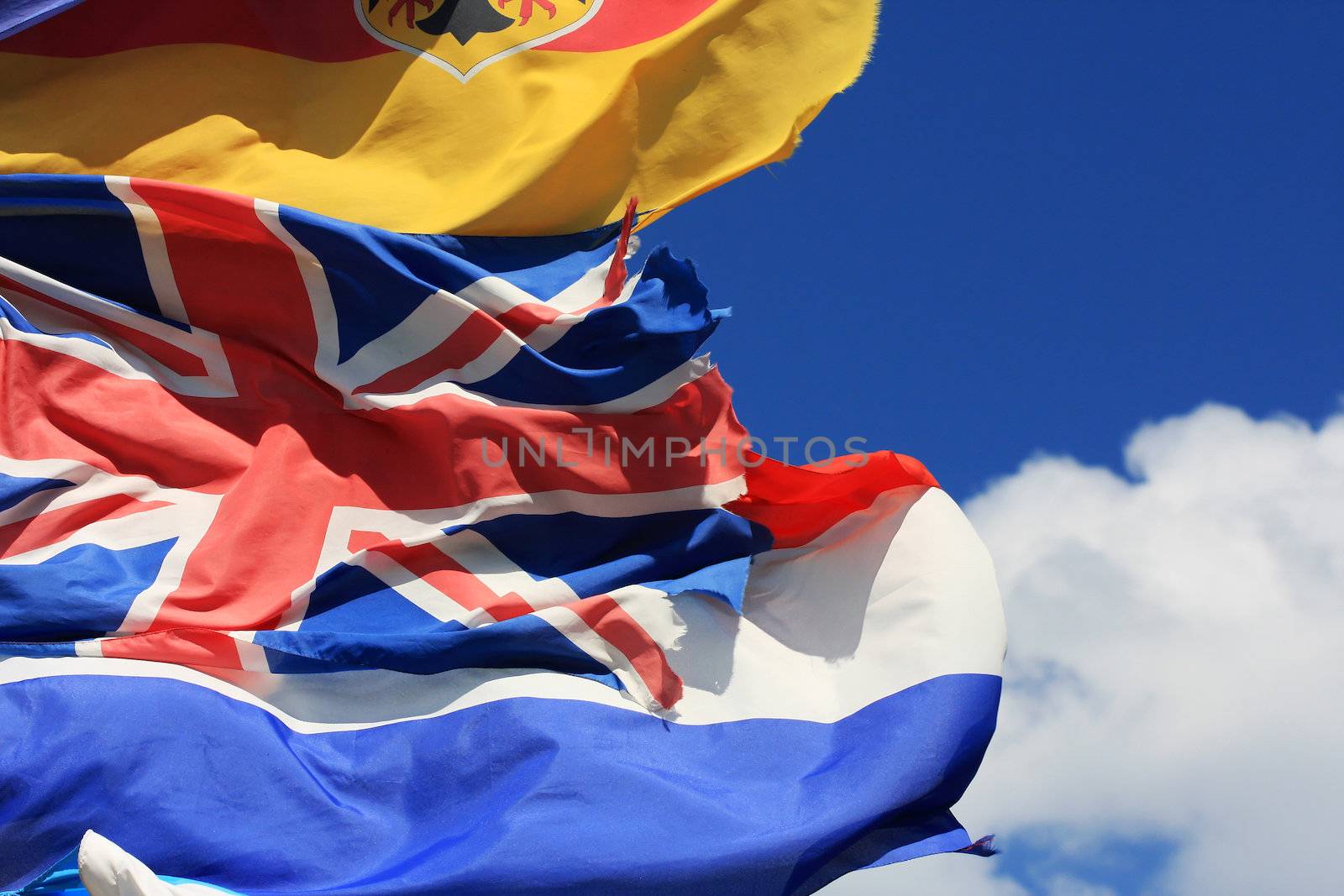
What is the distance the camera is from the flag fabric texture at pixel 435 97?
9047 millimetres

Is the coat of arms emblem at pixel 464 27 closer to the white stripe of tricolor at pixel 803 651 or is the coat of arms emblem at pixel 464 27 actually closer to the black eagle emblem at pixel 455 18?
the black eagle emblem at pixel 455 18

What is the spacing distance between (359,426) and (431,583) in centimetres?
89

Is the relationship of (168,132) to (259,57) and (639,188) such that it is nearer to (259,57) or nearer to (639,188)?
(259,57)

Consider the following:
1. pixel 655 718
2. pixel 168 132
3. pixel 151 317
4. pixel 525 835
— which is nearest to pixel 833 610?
pixel 655 718

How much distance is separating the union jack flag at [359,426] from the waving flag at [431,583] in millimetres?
16

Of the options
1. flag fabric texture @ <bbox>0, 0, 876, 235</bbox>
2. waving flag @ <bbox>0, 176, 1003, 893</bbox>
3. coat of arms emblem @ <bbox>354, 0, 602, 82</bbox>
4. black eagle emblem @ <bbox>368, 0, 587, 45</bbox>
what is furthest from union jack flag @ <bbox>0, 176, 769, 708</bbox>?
black eagle emblem @ <bbox>368, 0, 587, 45</bbox>

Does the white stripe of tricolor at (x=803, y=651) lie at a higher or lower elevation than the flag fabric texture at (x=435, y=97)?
lower

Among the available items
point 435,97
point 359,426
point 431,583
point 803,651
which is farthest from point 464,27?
point 803,651

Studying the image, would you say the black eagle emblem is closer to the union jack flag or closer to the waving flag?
the waving flag

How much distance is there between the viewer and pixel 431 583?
821 centimetres

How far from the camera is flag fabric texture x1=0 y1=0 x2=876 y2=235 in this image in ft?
29.7

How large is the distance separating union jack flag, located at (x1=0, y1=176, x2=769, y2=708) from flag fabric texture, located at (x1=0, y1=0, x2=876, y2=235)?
0.55 meters

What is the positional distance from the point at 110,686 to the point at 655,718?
225 centimetres

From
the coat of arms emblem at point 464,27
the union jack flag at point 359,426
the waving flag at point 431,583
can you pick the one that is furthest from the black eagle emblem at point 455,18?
the union jack flag at point 359,426
